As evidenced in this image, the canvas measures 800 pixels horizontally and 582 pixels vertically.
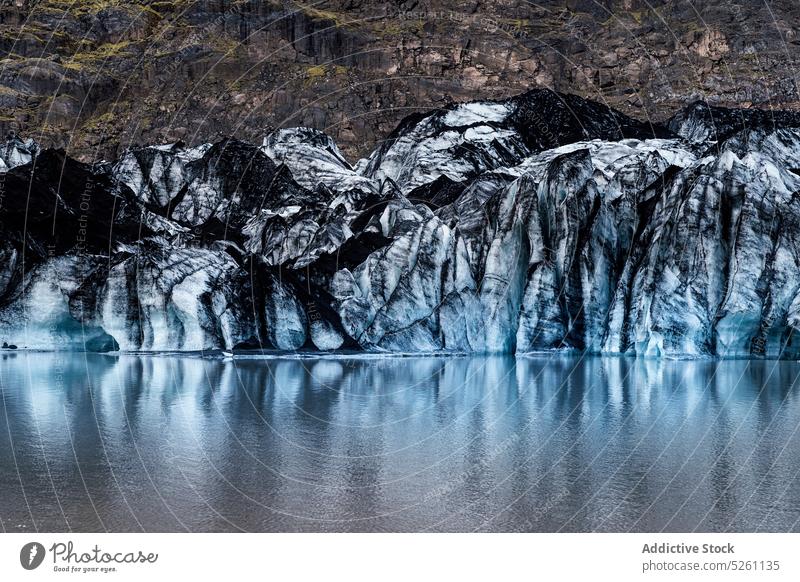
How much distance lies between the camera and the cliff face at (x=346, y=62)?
70.6 metres

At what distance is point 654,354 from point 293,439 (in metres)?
26.5

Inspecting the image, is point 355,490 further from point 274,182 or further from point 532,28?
point 532,28

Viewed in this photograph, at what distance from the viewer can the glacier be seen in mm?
39219

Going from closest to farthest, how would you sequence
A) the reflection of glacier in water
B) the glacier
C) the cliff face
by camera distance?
the reflection of glacier in water < the glacier < the cliff face

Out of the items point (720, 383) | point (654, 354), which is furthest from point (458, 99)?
point (720, 383)

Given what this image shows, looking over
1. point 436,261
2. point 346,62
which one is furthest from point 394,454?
point 346,62

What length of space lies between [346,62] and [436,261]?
3313 cm

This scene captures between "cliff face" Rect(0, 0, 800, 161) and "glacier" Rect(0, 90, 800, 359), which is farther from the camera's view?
"cliff face" Rect(0, 0, 800, 161)

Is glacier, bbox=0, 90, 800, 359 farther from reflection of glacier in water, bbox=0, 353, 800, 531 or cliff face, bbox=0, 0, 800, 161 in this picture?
cliff face, bbox=0, 0, 800, 161

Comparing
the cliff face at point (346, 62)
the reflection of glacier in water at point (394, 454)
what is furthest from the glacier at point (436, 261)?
the cliff face at point (346, 62)

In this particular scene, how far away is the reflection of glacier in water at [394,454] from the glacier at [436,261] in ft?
36.1

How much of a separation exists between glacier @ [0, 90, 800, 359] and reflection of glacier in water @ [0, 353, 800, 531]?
36.1 ft

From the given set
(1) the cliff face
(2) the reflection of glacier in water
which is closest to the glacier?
(2) the reflection of glacier in water

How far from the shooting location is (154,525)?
11820mm
